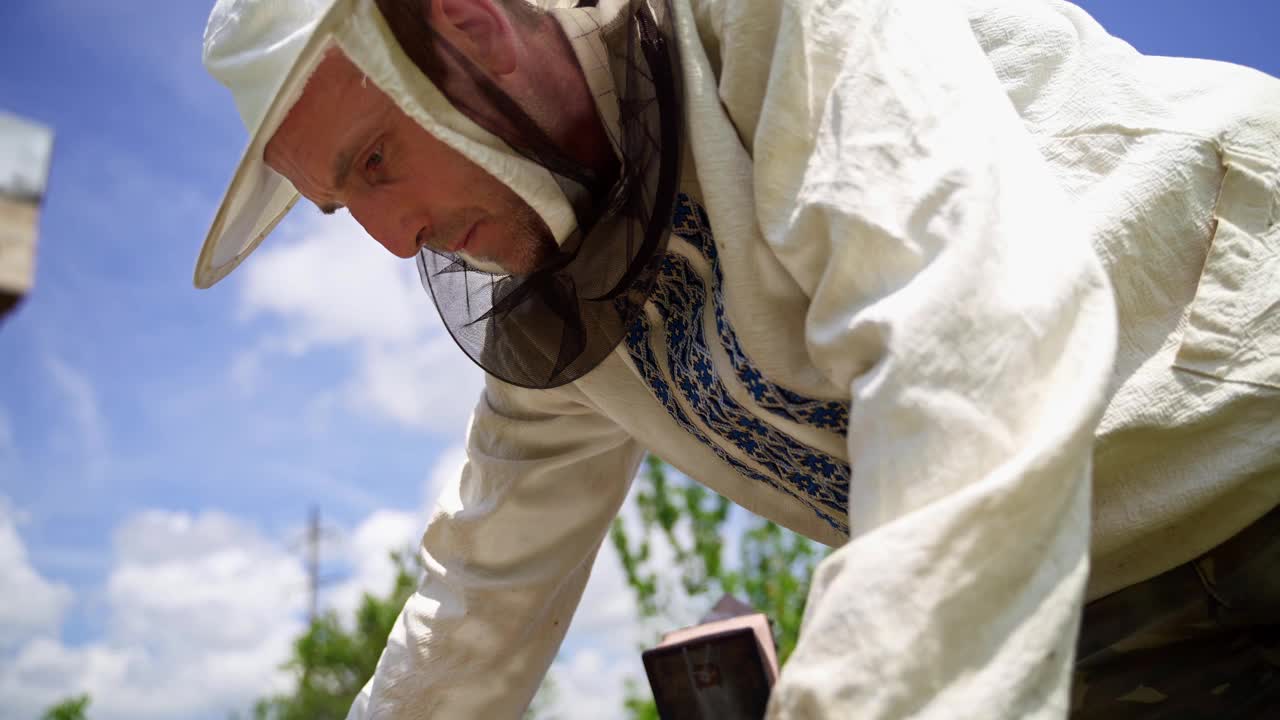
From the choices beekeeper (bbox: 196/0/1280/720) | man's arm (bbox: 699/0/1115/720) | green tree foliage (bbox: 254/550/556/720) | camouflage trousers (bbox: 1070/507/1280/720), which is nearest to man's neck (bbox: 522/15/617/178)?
beekeeper (bbox: 196/0/1280/720)

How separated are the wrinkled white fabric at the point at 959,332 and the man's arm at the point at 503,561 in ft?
0.04

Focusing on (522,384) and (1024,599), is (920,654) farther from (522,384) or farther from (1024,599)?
(522,384)

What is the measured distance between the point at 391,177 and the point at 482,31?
31cm

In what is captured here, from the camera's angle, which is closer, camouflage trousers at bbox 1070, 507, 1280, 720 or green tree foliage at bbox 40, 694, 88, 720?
camouflage trousers at bbox 1070, 507, 1280, 720

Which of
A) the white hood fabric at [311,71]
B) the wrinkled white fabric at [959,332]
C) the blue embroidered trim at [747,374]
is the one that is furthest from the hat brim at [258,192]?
the blue embroidered trim at [747,374]

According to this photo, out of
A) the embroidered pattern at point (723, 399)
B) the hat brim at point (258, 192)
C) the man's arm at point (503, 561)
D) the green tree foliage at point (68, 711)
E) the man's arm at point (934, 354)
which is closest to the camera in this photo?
the man's arm at point (934, 354)

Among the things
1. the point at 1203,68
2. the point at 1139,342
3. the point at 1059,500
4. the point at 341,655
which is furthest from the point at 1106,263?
the point at 341,655

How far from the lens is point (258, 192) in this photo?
2.23 m

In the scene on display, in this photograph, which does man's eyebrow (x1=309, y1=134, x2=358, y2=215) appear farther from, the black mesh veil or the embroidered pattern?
the embroidered pattern

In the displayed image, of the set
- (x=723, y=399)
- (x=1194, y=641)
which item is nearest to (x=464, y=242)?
(x=723, y=399)

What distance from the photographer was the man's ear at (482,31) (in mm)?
1988

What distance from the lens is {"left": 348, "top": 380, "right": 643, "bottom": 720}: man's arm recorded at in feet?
8.56

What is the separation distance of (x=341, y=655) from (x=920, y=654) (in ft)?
68.8

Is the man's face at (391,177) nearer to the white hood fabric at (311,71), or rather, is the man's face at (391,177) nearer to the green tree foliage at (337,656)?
the white hood fabric at (311,71)
